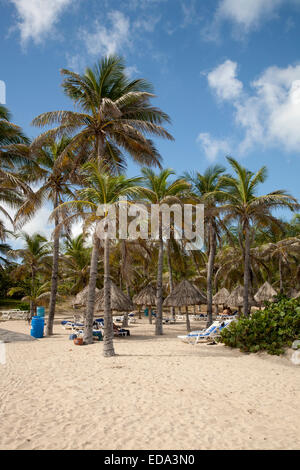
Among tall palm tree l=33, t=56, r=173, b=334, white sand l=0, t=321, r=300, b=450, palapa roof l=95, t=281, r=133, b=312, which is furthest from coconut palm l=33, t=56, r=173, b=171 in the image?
white sand l=0, t=321, r=300, b=450

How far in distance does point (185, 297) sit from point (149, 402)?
11.3m

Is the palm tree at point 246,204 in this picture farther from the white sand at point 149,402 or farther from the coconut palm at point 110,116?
the white sand at point 149,402

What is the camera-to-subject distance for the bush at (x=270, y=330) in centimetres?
1009

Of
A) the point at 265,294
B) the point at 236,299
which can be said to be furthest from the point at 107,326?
the point at 265,294

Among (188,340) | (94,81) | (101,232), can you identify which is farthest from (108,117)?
(188,340)

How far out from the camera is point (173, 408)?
5445 millimetres

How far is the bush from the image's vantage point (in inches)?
→ 397

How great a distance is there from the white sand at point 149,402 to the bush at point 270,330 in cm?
56

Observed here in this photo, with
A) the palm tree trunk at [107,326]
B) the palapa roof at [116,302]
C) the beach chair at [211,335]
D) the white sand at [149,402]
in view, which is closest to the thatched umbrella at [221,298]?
the palapa roof at [116,302]

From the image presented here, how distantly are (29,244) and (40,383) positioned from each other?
18719 millimetres

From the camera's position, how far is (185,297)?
16.9 m

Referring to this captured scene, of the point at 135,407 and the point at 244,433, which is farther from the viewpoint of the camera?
the point at 135,407

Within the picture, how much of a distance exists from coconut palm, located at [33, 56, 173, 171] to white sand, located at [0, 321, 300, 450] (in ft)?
27.2

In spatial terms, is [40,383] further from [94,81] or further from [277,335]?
[94,81]
